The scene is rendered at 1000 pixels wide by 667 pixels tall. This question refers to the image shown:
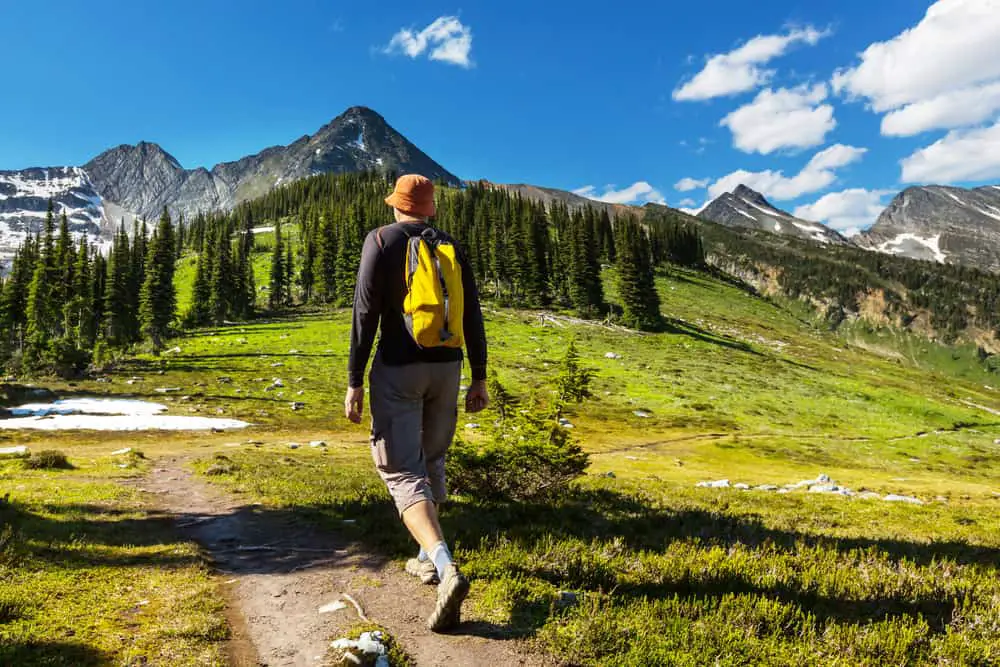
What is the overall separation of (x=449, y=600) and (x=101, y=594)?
3.67 m

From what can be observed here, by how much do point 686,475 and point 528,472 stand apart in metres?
19.3

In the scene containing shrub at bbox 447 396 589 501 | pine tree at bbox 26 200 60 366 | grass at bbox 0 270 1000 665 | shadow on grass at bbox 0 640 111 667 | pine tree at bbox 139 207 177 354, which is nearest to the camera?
shadow on grass at bbox 0 640 111 667

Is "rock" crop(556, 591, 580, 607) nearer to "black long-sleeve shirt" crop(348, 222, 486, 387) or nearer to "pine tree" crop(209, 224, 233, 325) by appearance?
"black long-sleeve shirt" crop(348, 222, 486, 387)

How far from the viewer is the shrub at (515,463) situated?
9.07m

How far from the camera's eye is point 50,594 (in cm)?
494

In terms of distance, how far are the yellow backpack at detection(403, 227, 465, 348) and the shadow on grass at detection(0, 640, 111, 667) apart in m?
3.31

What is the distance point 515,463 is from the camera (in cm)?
913

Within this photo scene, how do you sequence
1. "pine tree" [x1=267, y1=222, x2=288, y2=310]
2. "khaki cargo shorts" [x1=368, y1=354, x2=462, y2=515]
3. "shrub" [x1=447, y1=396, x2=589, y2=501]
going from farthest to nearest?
1. "pine tree" [x1=267, y1=222, x2=288, y2=310]
2. "shrub" [x1=447, y1=396, x2=589, y2=501]
3. "khaki cargo shorts" [x1=368, y1=354, x2=462, y2=515]

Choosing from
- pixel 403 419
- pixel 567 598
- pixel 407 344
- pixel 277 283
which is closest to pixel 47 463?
pixel 403 419

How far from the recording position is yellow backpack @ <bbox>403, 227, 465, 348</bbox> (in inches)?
177

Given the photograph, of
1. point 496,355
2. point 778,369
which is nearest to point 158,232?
point 496,355

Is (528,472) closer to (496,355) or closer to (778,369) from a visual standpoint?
(496,355)

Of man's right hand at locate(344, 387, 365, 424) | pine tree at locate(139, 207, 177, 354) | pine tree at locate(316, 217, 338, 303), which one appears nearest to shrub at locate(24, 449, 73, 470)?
man's right hand at locate(344, 387, 365, 424)

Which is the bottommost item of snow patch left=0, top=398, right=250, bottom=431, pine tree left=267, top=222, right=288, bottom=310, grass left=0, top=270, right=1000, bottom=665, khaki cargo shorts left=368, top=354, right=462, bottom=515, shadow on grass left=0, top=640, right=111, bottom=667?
snow patch left=0, top=398, right=250, bottom=431
